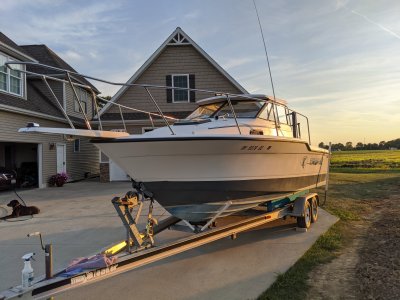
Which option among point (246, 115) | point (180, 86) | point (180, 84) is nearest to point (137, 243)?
point (246, 115)

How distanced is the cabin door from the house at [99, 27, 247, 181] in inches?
83.0

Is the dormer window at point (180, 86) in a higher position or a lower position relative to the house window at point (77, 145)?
higher

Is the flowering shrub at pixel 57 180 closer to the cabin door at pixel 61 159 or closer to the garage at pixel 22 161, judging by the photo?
the garage at pixel 22 161

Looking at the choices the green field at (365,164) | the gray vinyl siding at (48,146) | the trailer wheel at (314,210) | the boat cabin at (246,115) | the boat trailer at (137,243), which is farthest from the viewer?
the green field at (365,164)

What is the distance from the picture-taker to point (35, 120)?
16.4 m

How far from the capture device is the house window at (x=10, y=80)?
15.3 metres

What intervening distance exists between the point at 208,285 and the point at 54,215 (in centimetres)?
619

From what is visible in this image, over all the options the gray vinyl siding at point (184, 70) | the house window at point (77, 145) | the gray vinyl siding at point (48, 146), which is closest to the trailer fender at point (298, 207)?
the gray vinyl siding at point (48, 146)

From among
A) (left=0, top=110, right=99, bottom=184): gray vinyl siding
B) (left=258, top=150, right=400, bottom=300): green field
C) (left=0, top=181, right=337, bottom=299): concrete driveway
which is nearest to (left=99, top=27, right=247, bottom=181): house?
(left=0, top=110, right=99, bottom=184): gray vinyl siding

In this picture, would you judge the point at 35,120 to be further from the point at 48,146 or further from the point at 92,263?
the point at 92,263

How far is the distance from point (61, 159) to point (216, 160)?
15.5m

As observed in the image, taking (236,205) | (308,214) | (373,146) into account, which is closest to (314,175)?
(308,214)

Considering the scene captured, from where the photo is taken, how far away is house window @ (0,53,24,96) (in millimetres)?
15273

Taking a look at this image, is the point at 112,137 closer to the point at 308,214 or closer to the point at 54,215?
the point at 308,214
